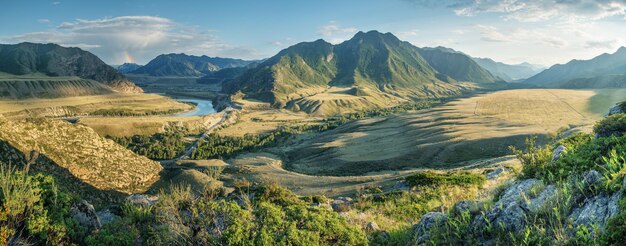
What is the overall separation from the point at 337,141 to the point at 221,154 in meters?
36.9

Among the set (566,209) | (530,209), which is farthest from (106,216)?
(566,209)

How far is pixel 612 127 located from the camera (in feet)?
47.1

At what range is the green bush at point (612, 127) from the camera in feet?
46.4

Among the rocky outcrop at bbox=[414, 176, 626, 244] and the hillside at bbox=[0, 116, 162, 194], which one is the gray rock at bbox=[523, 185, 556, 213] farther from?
the hillside at bbox=[0, 116, 162, 194]

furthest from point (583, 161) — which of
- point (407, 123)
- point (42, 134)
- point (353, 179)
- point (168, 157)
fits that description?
point (168, 157)

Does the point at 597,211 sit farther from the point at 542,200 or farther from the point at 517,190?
the point at 517,190

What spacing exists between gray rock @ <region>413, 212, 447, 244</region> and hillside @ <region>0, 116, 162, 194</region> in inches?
1767

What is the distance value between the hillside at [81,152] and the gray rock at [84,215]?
116ft

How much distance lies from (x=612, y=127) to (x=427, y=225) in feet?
30.2

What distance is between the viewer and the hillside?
144 feet

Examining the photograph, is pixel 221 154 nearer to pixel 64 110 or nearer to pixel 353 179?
pixel 353 179

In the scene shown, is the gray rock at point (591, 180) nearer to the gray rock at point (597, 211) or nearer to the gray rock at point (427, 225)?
the gray rock at point (597, 211)

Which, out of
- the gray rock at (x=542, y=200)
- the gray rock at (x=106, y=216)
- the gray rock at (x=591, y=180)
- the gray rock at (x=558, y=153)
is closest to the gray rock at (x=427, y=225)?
the gray rock at (x=542, y=200)

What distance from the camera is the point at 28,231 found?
10.9m
